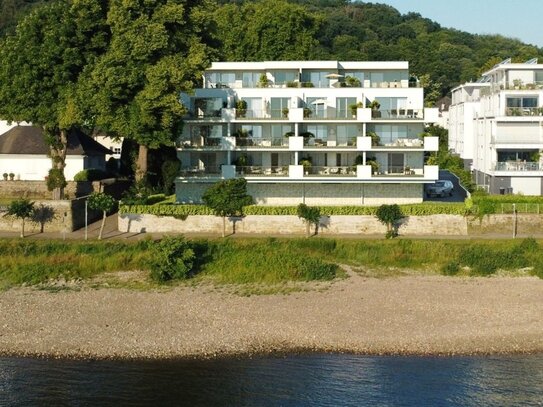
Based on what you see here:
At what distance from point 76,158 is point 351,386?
4337 cm

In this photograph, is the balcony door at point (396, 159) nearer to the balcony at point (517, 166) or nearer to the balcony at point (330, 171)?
the balcony at point (330, 171)

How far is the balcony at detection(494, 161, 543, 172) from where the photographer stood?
63.5 m

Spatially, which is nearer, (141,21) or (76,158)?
(141,21)

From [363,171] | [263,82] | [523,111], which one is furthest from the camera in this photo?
[523,111]

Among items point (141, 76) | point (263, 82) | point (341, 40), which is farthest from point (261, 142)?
point (341, 40)

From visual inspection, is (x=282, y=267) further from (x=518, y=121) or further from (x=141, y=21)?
(x=518, y=121)

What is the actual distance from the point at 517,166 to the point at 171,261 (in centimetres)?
3218

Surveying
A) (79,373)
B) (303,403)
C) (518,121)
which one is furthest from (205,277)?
(518,121)

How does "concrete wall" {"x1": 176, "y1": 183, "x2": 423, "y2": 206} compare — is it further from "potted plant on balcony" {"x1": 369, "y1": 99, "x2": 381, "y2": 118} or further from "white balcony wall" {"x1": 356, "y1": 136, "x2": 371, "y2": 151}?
"potted plant on balcony" {"x1": 369, "y1": 99, "x2": 381, "y2": 118}

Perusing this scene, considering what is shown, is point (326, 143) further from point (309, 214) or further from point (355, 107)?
point (309, 214)

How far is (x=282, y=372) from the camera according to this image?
107 ft

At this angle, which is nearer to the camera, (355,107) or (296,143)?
(296,143)

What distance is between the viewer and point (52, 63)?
56938mm

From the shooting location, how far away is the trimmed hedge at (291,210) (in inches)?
2144
